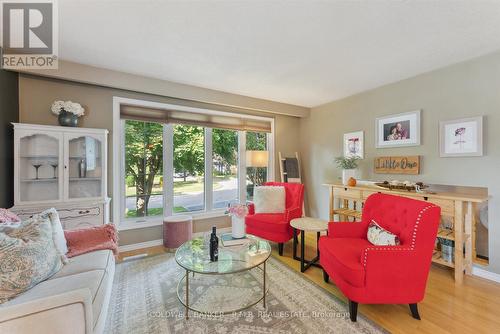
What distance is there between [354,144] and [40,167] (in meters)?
4.32

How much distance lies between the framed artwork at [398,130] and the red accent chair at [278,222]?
145cm

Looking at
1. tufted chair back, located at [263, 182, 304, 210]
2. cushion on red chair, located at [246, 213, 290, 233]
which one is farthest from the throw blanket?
tufted chair back, located at [263, 182, 304, 210]

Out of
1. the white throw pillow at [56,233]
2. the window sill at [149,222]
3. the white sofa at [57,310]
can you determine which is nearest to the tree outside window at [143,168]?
the window sill at [149,222]

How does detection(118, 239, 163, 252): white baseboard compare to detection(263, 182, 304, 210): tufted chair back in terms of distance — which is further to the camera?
detection(263, 182, 304, 210): tufted chair back

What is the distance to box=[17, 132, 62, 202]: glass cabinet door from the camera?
234 cm

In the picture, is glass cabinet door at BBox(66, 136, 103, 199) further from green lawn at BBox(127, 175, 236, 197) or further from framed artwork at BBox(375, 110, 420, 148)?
framed artwork at BBox(375, 110, 420, 148)

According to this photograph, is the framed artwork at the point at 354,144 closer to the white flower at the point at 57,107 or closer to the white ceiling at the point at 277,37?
the white ceiling at the point at 277,37

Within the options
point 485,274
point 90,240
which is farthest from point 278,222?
point 485,274

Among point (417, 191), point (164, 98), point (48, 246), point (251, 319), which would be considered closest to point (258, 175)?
point (164, 98)

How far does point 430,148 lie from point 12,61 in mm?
4953

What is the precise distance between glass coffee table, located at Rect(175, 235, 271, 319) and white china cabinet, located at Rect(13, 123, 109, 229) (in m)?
1.37

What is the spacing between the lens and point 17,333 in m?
0.91

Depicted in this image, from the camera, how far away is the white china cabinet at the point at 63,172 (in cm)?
231

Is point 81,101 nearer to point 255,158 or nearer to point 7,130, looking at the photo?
point 7,130
